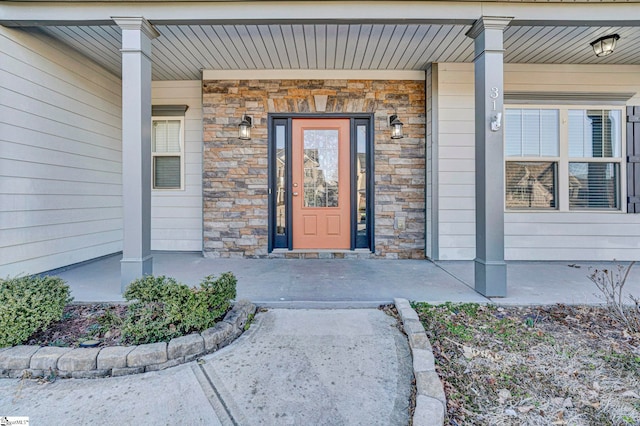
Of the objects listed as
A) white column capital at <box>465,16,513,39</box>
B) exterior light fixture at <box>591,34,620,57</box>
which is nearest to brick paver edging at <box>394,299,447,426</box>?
white column capital at <box>465,16,513,39</box>

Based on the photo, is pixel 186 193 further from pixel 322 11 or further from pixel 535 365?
pixel 535 365

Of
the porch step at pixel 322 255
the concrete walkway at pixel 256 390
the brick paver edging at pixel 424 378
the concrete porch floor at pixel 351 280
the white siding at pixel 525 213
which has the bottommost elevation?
the concrete walkway at pixel 256 390

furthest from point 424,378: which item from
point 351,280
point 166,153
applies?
point 166,153

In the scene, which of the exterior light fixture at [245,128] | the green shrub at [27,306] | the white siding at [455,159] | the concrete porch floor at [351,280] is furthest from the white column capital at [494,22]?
the green shrub at [27,306]

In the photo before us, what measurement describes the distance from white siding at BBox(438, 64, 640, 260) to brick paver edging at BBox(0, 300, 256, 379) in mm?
3447

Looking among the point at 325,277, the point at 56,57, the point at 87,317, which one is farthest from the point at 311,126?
the point at 87,317

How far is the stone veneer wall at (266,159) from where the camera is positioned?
4.41 m

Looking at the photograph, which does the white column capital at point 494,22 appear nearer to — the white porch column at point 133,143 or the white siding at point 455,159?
the white siding at point 455,159

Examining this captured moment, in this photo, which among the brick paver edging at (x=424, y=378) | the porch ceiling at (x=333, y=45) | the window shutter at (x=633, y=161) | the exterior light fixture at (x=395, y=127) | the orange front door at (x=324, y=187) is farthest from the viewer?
the orange front door at (x=324, y=187)

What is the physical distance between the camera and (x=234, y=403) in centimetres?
154

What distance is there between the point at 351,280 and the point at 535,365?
1.80 m

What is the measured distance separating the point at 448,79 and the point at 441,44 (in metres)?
0.65

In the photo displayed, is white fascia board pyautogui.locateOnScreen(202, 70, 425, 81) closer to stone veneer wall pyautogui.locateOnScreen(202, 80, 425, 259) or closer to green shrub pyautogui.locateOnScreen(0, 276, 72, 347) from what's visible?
stone veneer wall pyautogui.locateOnScreen(202, 80, 425, 259)

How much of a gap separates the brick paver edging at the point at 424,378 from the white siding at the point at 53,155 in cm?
385
